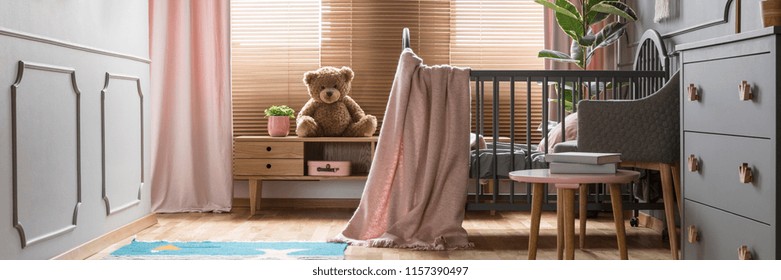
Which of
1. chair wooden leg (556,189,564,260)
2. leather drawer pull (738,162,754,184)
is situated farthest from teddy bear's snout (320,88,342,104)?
leather drawer pull (738,162,754,184)

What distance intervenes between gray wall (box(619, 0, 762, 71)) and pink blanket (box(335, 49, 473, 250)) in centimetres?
92

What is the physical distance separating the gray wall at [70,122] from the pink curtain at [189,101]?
0.77 m

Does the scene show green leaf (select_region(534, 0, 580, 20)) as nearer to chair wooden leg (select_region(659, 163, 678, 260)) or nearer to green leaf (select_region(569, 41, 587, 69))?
green leaf (select_region(569, 41, 587, 69))

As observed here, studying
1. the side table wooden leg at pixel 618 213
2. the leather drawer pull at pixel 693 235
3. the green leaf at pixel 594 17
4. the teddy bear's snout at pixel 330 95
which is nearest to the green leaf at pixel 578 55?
the green leaf at pixel 594 17

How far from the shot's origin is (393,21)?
16.0 ft

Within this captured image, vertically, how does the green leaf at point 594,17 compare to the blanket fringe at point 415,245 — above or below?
above

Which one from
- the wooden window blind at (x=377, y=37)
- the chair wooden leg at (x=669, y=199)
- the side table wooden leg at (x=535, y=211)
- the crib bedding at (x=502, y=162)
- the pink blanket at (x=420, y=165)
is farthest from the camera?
the wooden window blind at (x=377, y=37)

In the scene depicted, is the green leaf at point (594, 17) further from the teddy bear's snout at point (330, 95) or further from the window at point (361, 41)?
the teddy bear's snout at point (330, 95)

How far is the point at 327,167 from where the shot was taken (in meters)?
4.49

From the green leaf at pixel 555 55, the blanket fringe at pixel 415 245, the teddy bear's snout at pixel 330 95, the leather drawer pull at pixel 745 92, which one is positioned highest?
the green leaf at pixel 555 55

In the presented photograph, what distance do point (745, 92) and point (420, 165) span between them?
1525 mm

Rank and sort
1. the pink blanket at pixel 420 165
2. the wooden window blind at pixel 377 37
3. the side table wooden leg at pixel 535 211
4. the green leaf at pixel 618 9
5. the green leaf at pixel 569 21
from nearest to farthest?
the side table wooden leg at pixel 535 211 < the pink blanket at pixel 420 165 < the green leaf at pixel 618 9 < the green leaf at pixel 569 21 < the wooden window blind at pixel 377 37

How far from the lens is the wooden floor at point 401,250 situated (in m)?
3.12
